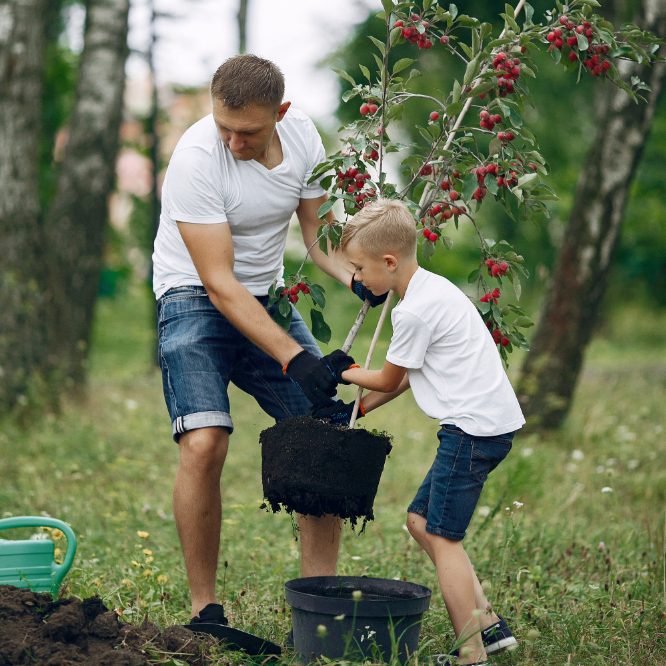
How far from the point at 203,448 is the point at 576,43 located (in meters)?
2.01

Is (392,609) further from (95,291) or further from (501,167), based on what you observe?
(95,291)

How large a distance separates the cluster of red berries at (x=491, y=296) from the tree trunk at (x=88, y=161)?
6.05 m

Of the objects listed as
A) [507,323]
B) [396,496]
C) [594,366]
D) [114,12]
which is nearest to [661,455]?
[396,496]

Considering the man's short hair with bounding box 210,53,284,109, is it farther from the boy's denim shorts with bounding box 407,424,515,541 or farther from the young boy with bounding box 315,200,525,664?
the boy's denim shorts with bounding box 407,424,515,541

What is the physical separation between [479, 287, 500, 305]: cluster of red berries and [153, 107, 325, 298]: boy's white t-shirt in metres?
0.84

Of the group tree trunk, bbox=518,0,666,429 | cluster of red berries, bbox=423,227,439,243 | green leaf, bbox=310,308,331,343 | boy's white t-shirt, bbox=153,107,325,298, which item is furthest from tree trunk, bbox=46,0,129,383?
cluster of red berries, bbox=423,227,439,243

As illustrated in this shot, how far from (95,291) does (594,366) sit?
298 inches

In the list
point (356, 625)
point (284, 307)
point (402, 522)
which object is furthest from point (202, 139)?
point (402, 522)

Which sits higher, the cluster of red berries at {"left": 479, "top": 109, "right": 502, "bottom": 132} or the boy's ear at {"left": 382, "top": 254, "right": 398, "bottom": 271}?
the cluster of red berries at {"left": 479, "top": 109, "right": 502, "bottom": 132}

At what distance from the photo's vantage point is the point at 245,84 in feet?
12.5

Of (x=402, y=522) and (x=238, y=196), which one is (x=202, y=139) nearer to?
(x=238, y=196)

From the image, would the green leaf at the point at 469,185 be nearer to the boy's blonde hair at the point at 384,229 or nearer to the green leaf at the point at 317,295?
the boy's blonde hair at the point at 384,229

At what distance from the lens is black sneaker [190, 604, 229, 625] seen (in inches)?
151

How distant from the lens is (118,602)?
4188mm
